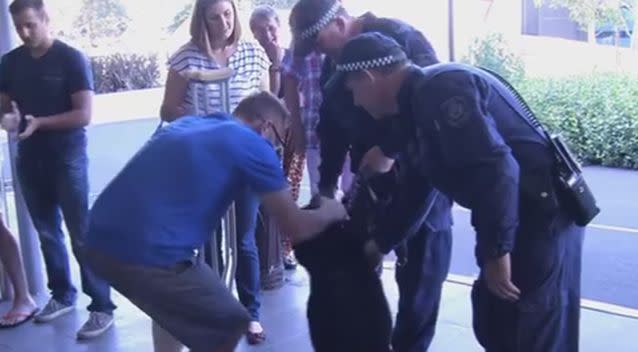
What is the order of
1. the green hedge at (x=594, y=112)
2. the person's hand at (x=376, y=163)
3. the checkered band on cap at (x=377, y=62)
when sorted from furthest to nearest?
the green hedge at (x=594, y=112)
the person's hand at (x=376, y=163)
the checkered band on cap at (x=377, y=62)

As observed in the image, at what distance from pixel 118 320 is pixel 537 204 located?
2.39m

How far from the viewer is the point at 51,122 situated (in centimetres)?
346

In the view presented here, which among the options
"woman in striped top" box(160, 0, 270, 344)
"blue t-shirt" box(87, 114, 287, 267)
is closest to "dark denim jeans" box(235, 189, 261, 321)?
"woman in striped top" box(160, 0, 270, 344)

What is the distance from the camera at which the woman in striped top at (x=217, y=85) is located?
3352 millimetres

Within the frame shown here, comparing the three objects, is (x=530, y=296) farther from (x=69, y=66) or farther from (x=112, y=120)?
(x=112, y=120)

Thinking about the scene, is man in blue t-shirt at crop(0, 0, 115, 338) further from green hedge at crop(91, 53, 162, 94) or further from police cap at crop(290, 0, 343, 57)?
green hedge at crop(91, 53, 162, 94)

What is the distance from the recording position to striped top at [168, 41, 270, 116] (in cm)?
333

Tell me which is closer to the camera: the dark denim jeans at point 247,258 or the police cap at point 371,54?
the police cap at point 371,54

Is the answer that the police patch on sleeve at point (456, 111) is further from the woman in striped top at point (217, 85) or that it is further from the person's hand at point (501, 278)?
the woman in striped top at point (217, 85)

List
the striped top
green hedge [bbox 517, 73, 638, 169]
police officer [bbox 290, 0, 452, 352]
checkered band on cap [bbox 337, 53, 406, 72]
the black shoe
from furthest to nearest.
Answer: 1. green hedge [bbox 517, 73, 638, 169]
2. the black shoe
3. the striped top
4. police officer [bbox 290, 0, 452, 352]
5. checkered band on cap [bbox 337, 53, 406, 72]

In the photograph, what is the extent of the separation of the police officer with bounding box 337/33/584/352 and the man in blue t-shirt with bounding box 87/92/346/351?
1.08ft

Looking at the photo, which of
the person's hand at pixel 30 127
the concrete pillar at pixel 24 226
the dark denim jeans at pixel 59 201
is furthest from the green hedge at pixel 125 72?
the person's hand at pixel 30 127

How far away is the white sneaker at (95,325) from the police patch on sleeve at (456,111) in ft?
7.56

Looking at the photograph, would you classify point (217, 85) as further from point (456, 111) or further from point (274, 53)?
point (456, 111)
